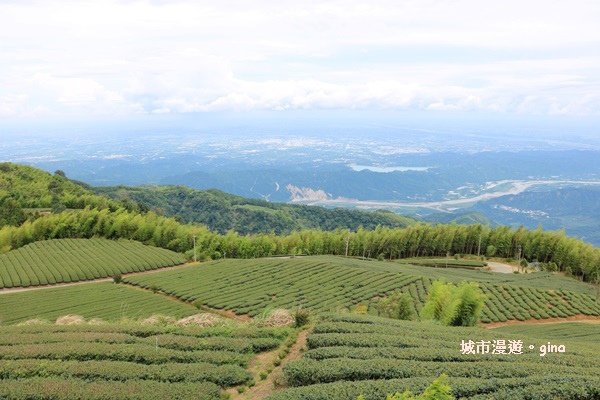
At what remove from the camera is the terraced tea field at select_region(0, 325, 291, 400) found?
1297 centimetres

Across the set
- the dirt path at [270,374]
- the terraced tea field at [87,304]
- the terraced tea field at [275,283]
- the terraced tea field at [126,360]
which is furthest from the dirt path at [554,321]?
the terraced tea field at [87,304]

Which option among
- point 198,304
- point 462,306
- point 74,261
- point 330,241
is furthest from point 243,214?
point 462,306

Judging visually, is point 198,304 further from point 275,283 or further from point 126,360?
point 126,360

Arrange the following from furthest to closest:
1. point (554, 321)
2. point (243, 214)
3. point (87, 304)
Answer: point (243, 214), point (554, 321), point (87, 304)

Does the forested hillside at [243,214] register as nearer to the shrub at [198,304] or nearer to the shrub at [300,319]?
the shrub at [198,304]

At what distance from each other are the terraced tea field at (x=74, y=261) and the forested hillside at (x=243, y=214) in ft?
181

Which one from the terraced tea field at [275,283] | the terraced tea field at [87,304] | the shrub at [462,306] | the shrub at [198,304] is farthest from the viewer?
the terraced tea field at [275,283]

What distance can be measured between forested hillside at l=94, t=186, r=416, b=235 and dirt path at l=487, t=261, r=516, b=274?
1933 inches

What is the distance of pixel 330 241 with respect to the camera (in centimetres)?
7294

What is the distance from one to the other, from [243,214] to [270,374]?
108 metres

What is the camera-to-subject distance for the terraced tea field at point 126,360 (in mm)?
12969

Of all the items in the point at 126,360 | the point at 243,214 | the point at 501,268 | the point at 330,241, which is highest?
the point at 126,360

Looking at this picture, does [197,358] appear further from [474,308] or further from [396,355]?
[474,308]

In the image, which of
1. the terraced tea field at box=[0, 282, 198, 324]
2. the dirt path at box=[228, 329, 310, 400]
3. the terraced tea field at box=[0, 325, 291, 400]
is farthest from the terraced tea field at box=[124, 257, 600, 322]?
the dirt path at box=[228, 329, 310, 400]
